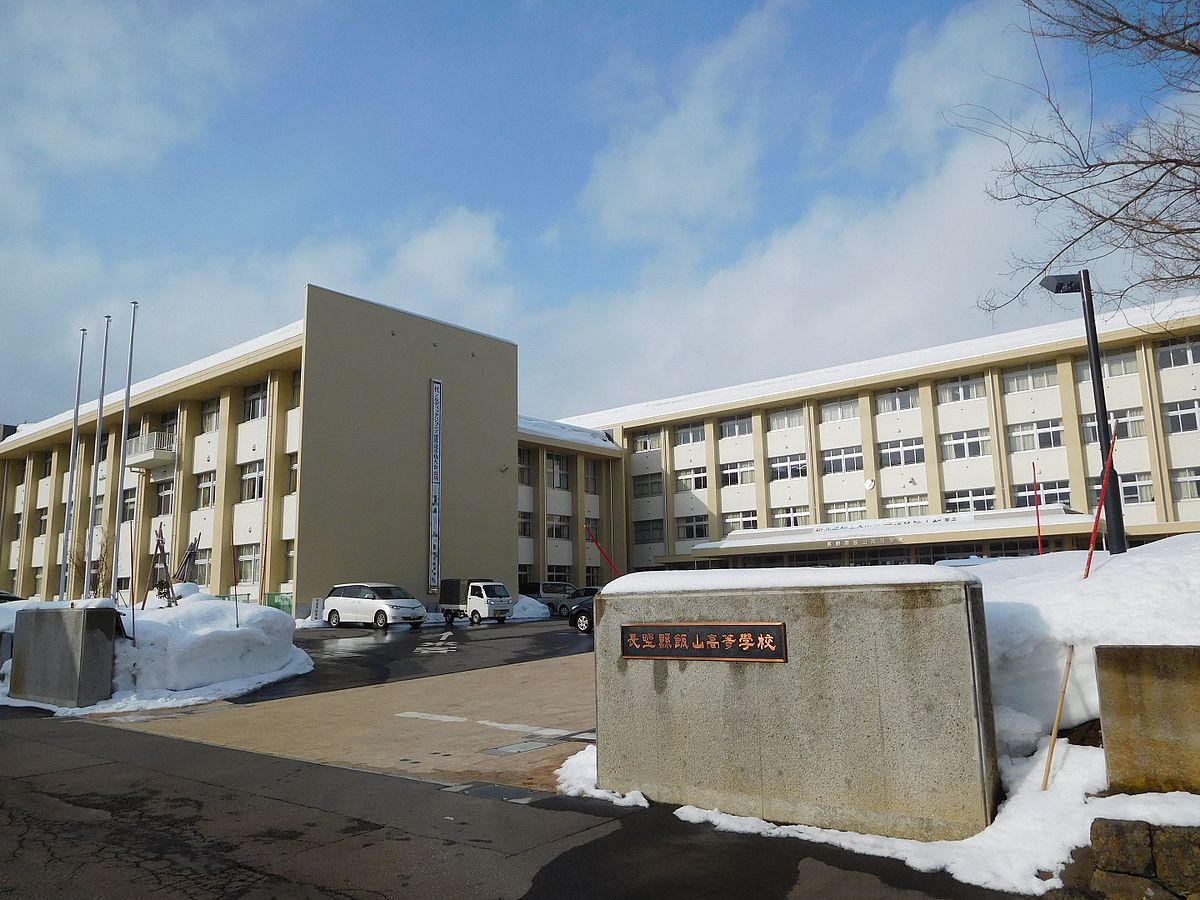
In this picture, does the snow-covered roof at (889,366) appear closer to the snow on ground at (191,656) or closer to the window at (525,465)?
the window at (525,465)

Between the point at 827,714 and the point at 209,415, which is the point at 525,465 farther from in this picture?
the point at 827,714

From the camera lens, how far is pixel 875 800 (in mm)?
5945

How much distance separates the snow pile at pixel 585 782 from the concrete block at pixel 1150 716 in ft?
11.2

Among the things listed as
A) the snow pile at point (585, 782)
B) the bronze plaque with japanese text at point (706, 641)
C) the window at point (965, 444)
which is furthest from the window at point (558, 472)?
the bronze plaque with japanese text at point (706, 641)

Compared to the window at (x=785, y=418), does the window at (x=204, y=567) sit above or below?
below

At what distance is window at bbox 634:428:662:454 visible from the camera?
56312mm

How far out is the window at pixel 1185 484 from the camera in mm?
37344

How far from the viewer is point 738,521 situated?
5166 centimetres

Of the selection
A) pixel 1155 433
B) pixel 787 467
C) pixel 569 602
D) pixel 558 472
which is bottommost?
pixel 569 602

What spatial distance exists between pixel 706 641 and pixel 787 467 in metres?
44.1

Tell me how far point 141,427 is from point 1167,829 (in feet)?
170

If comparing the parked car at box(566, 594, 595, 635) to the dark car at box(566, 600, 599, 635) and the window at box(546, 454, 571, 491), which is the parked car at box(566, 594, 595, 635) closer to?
the dark car at box(566, 600, 599, 635)

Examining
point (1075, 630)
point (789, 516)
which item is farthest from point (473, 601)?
point (1075, 630)

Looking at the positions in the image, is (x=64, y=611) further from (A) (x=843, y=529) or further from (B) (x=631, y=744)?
(A) (x=843, y=529)
